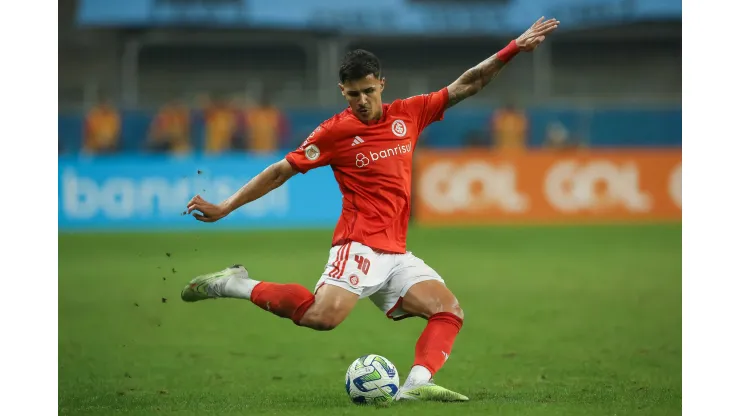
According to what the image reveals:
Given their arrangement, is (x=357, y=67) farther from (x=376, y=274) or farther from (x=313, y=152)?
(x=376, y=274)

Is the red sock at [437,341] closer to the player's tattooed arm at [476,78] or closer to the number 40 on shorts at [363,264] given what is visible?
the number 40 on shorts at [363,264]

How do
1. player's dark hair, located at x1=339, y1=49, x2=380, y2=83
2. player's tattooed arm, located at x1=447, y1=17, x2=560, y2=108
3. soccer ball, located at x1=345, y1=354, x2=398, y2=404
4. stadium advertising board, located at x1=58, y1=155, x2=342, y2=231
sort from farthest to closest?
stadium advertising board, located at x1=58, y1=155, x2=342, y2=231 → player's tattooed arm, located at x1=447, y1=17, x2=560, y2=108 → player's dark hair, located at x1=339, y1=49, x2=380, y2=83 → soccer ball, located at x1=345, y1=354, x2=398, y2=404

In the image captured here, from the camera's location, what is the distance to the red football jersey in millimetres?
6547

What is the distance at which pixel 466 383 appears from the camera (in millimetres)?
6988

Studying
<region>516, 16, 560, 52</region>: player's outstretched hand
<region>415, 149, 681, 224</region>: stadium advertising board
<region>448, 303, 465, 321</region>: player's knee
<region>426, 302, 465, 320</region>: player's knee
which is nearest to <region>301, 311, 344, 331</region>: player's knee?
<region>426, 302, 465, 320</region>: player's knee

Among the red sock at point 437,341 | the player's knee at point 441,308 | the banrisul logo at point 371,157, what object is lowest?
the red sock at point 437,341

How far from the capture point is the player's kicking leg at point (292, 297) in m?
6.36

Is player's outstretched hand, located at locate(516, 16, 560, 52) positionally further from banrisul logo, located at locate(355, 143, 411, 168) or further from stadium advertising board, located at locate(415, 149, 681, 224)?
stadium advertising board, located at locate(415, 149, 681, 224)

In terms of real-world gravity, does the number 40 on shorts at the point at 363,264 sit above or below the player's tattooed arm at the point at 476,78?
below

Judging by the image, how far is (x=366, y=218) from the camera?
6.61 m

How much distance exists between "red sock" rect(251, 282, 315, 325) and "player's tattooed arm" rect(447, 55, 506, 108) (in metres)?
1.56

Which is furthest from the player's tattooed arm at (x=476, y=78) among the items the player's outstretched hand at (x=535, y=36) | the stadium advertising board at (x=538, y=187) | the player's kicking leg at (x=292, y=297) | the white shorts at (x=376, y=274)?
the stadium advertising board at (x=538, y=187)

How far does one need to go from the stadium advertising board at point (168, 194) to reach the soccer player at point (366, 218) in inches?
488
